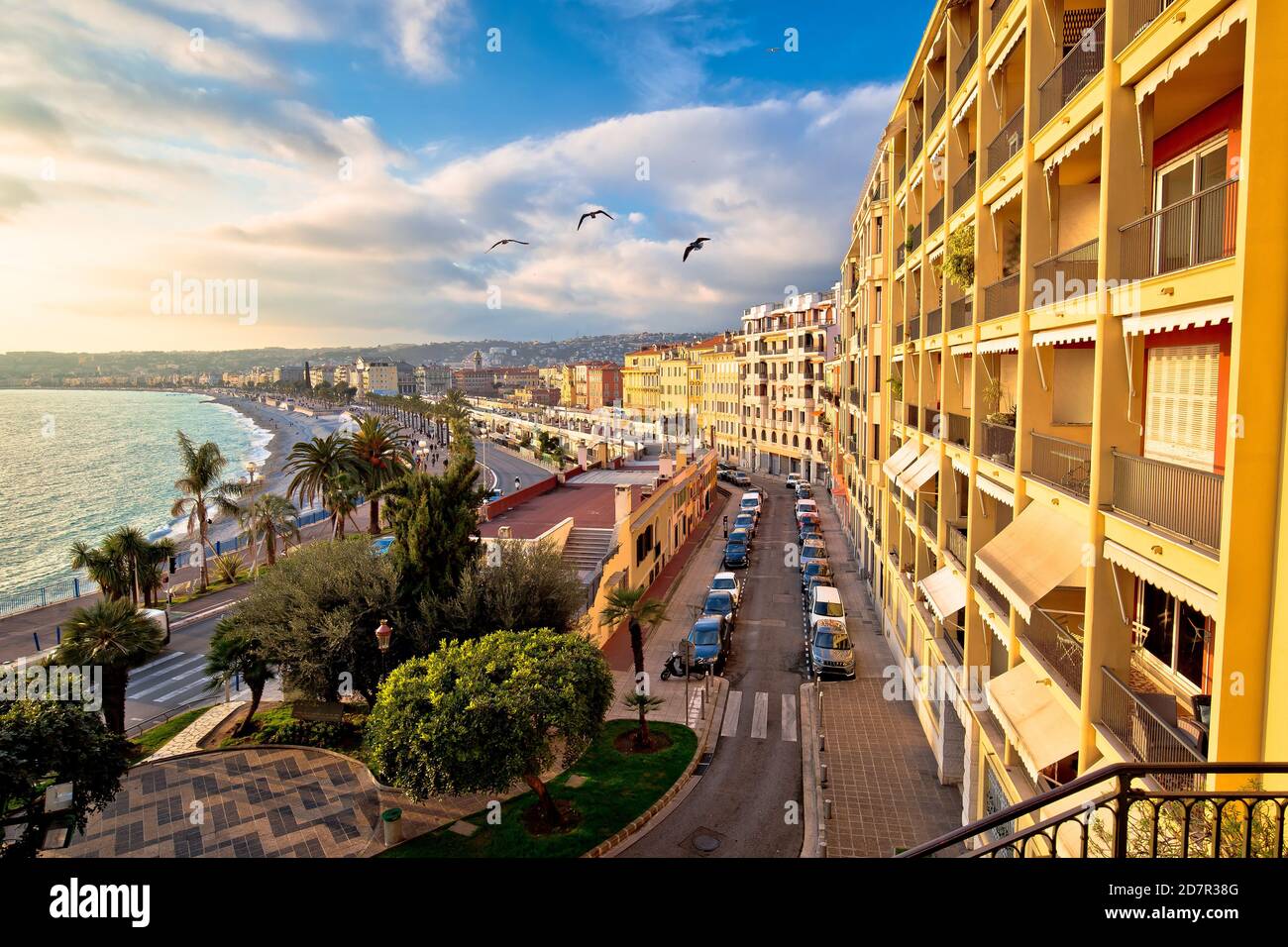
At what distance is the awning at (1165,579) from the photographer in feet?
24.1

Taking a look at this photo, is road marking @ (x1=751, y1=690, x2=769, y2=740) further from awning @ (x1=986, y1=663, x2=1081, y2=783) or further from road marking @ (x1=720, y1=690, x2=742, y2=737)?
awning @ (x1=986, y1=663, x2=1081, y2=783)

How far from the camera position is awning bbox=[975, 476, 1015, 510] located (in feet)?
43.9

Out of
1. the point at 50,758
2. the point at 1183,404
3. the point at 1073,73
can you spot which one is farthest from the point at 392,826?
the point at 1073,73

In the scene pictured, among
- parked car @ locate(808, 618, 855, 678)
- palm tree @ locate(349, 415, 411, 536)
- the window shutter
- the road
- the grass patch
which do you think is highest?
the window shutter

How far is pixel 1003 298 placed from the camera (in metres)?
14.4

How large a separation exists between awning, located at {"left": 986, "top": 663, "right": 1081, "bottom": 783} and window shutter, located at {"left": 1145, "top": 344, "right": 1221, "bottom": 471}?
12.6ft

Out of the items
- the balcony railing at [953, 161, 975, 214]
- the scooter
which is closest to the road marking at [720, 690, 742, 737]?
the scooter

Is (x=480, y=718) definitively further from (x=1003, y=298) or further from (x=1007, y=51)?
(x=1007, y=51)

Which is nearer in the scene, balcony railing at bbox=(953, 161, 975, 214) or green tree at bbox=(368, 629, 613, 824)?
green tree at bbox=(368, 629, 613, 824)

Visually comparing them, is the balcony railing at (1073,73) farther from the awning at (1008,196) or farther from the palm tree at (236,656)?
the palm tree at (236,656)

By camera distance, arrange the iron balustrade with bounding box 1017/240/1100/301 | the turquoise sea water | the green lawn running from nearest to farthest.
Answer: the iron balustrade with bounding box 1017/240/1100/301
the green lawn
the turquoise sea water

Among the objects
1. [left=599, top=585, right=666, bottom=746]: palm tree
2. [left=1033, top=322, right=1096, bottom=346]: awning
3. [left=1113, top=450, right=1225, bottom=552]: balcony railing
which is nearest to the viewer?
[left=1113, top=450, right=1225, bottom=552]: balcony railing

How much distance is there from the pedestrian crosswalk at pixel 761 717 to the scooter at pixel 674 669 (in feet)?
7.00
